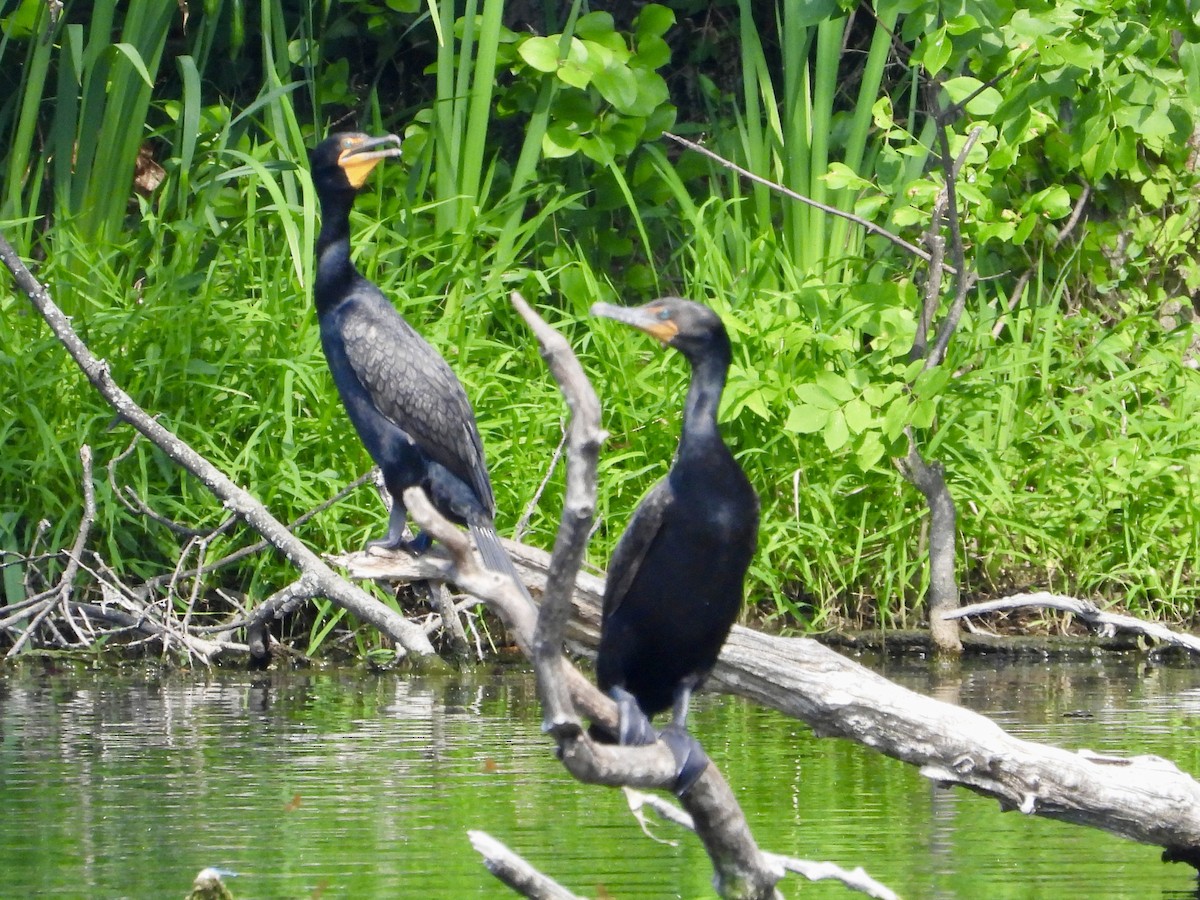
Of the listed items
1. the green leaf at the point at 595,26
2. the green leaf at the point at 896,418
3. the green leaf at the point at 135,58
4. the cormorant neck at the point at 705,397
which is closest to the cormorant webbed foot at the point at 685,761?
the cormorant neck at the point at 705,397

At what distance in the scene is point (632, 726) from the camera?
106 inches

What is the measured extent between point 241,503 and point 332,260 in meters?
0.60

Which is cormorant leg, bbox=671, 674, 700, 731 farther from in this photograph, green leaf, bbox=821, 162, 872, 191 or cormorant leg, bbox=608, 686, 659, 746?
green leaf, bbox=821, 162, 872, 191

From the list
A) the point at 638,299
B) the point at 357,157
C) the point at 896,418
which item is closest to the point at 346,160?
the point at 357,157

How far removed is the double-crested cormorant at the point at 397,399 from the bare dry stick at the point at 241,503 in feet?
0.54

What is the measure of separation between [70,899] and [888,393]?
2.71m

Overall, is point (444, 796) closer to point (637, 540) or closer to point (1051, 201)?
point (637, 540)

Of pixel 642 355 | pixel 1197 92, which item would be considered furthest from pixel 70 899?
pixel 642 355

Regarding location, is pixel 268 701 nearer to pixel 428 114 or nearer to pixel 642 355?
pixel 642 355

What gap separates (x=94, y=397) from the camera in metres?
5.88

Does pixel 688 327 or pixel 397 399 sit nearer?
pixel 688 327

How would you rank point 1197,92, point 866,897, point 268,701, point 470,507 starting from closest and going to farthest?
1. point 866,897
2. point 1197,92
3. point 470,507
4. point 268,701

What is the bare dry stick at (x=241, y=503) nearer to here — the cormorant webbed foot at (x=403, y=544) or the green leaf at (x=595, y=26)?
the cormorant webbed foot at (x=403, y=544)

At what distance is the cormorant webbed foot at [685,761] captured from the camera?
2.53 metres
